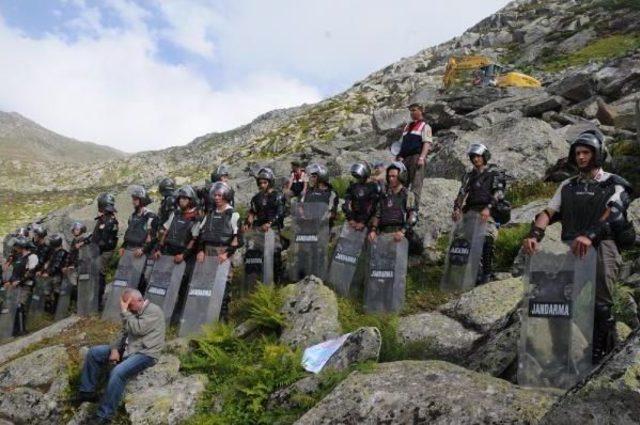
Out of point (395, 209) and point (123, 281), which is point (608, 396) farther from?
point (123, 281)

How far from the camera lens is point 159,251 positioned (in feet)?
39.9

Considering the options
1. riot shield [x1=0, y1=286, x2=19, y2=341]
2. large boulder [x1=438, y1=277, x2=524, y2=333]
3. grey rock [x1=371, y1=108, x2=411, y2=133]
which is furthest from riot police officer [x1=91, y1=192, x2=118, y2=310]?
grey rock [x1=371, y1=108, x2=411, y2=133]

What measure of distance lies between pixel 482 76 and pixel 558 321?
108 feet

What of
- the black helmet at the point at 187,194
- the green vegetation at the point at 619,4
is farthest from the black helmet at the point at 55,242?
the green vegetation at the point at 619,4

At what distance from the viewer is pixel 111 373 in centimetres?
886

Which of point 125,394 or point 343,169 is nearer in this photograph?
point 125,394

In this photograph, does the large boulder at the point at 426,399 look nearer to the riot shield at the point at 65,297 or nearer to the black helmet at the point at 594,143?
the black helmet at the point at 594,143

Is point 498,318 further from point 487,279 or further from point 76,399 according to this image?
point 76,399

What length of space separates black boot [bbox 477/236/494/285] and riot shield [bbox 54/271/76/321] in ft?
34.1

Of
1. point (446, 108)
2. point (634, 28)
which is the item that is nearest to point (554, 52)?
point (634, 28)

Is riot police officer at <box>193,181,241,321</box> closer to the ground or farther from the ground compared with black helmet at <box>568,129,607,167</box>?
closer to the ground

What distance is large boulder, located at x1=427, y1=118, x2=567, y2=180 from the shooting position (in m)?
16.0

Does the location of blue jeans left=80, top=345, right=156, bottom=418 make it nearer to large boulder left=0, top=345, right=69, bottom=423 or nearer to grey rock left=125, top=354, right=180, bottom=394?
grey rock left=125, top=354, right=180, bottom=394

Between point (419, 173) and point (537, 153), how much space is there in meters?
5.14
